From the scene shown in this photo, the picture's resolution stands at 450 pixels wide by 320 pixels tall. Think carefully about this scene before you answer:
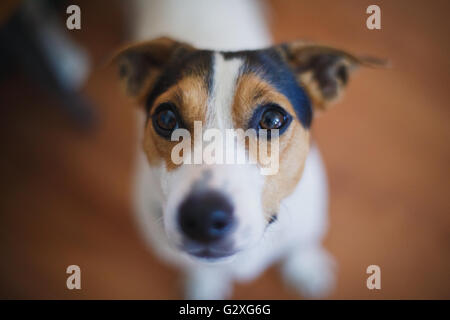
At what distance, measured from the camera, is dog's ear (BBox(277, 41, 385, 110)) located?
142 centimetres

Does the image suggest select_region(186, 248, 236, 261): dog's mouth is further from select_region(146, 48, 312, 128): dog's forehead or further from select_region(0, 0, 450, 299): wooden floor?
select_region(0, 0, 450, 299): wooden floor

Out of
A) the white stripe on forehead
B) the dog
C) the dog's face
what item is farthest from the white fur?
the white stripe on forehead

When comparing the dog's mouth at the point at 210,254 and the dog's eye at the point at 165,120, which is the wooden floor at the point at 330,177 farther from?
the dog's eye at the point at 165,120

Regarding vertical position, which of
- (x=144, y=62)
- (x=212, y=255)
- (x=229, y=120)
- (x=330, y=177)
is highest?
(x=144, y=62)

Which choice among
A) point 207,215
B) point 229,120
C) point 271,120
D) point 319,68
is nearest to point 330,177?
point 319,68

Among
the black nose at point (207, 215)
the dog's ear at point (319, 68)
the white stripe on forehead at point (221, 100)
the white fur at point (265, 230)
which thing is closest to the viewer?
the black nose at point (207, 215)

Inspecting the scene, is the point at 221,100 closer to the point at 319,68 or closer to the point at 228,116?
the point at 228,116

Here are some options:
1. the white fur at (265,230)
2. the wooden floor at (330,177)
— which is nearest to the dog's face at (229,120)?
the white fur at (265,230)

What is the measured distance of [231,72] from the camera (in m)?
1.29

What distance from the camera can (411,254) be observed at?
216cm

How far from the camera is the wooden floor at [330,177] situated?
2.15 meters

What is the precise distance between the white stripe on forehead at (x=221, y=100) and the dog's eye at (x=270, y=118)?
0.09 m

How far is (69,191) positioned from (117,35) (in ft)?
3.60

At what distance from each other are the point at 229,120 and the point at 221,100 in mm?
70
